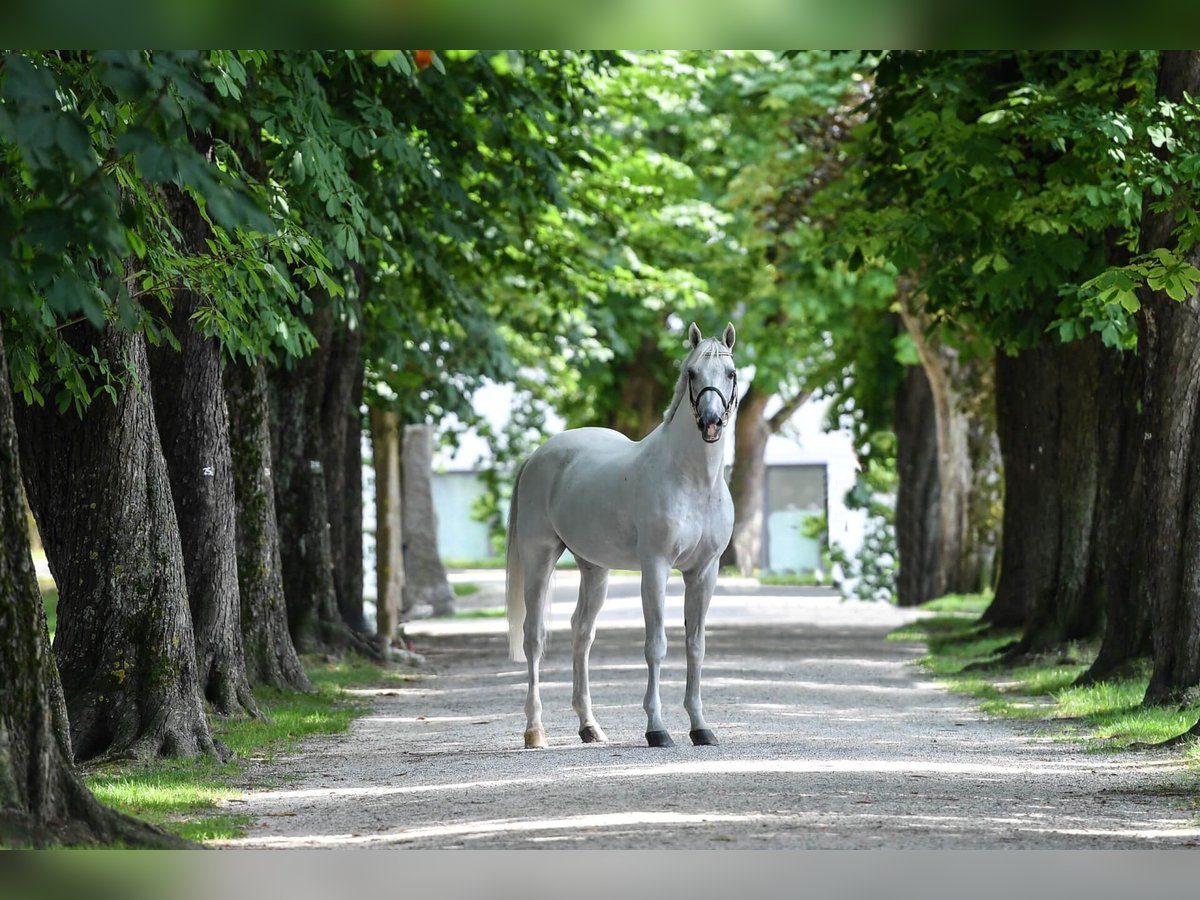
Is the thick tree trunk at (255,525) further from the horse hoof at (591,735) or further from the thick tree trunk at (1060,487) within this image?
the thick tree trunk at (1060,487)

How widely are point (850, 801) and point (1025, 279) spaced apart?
8645 millimetres

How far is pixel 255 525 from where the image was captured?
17.7m

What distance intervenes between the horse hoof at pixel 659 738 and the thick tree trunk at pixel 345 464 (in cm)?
1020

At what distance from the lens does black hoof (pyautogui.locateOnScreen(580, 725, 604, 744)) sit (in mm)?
14234

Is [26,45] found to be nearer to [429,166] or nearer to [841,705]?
[429,166]

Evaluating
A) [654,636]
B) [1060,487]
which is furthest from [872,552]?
[654,636]

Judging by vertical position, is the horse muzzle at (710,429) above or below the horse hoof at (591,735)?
above

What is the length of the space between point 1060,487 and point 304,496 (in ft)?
28.1

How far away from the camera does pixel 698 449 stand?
13.4m

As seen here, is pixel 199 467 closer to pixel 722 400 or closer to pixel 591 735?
pixel 591 735

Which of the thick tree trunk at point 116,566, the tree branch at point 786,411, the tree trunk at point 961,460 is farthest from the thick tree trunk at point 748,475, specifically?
the thick tree trunk at point 116,566

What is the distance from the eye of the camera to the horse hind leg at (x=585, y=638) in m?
14.3

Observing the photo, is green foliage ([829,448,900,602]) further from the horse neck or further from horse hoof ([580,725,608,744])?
the horse neck

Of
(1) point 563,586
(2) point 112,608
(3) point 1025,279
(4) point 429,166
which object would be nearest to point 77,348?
(2) point 112,608
